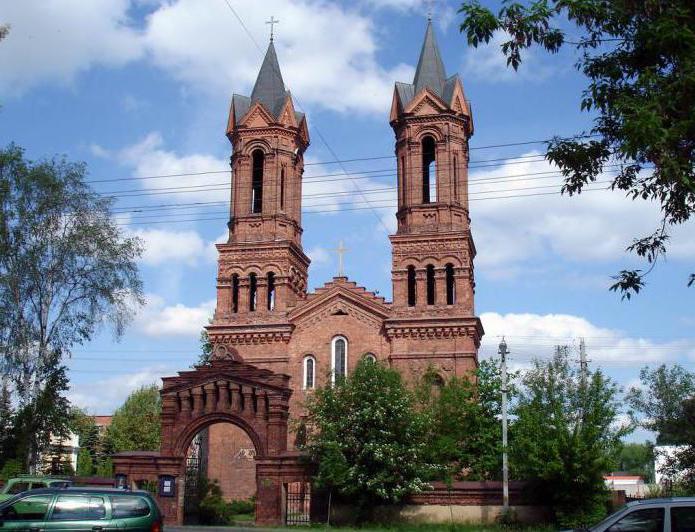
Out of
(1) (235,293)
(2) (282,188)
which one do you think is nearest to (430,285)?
(2) (282,188)

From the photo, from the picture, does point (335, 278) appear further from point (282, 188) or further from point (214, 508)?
point (214, 508)

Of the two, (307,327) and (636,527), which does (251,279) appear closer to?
(307,327)

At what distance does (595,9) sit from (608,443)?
18.6 meters

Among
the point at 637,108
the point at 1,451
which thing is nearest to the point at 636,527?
the point at 637,108

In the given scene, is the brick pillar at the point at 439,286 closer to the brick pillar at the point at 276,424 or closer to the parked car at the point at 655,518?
the brick pillar at the point at 276,424

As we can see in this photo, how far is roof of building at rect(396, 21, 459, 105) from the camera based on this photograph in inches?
1836

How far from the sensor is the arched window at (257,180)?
47594mm

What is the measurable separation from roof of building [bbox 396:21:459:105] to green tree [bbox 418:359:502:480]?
1601cm

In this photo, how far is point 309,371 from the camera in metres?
44.3

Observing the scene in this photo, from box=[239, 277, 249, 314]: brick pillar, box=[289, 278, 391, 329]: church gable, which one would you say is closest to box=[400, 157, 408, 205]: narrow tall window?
box=[289, 278, 391, 329]: church gable

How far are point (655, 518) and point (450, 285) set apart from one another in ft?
103

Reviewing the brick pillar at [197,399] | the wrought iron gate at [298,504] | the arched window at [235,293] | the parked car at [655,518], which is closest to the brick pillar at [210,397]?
the brick pillar at [197,399]

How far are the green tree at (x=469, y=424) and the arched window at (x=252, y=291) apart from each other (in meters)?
11.7

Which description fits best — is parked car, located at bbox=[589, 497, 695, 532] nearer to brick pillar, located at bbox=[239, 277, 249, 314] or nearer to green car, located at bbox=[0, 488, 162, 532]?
green car, located at bbox=[0, 488, 162, 532]
